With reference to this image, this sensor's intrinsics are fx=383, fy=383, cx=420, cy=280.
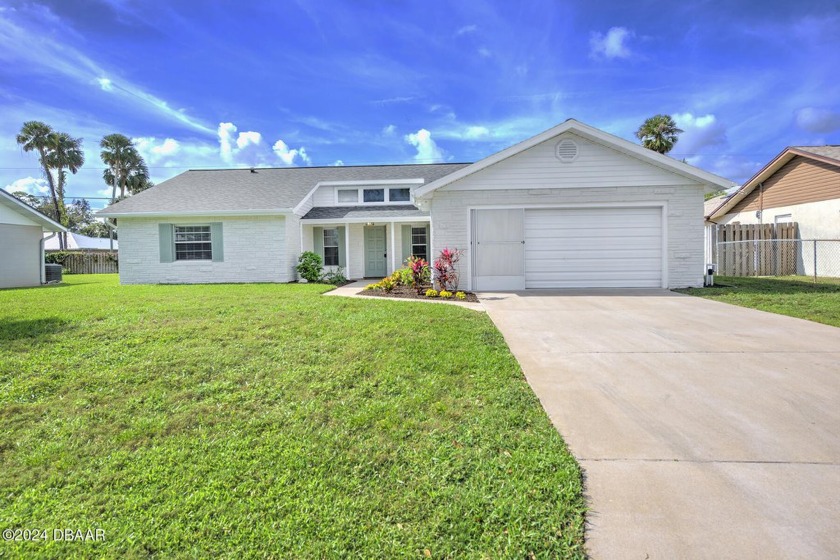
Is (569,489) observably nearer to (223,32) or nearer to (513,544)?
(513,544)

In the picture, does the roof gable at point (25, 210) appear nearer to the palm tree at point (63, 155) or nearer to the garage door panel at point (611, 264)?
the garage door panel at point (611, 264)

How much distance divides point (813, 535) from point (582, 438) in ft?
3.80

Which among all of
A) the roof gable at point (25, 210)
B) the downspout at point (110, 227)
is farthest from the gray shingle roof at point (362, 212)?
the roof gable at point (25, 210)

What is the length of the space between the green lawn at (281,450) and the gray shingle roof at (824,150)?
1714cm

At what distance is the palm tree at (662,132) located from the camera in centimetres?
2212

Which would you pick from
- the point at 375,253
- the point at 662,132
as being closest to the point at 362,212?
the point at 375,253

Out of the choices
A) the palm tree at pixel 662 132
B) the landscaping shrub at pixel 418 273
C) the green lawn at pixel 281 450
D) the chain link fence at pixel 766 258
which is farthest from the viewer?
the palm tree at pixel 662 132

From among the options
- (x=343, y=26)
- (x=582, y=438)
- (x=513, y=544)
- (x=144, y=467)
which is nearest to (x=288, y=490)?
(x=144, y=467)

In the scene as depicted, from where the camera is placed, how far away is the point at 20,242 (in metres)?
15.0

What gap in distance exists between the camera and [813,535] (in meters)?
1.78

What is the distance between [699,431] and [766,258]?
56.6 ft

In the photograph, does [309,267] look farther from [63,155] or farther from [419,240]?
[63,155]

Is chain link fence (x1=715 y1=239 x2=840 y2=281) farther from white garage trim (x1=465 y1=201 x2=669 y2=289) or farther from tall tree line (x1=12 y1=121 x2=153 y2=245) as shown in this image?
tall tree line (x1=12 y1=121 x2=153 y2=245)

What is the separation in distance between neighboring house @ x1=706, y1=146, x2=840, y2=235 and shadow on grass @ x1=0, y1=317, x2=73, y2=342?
2147 cm
